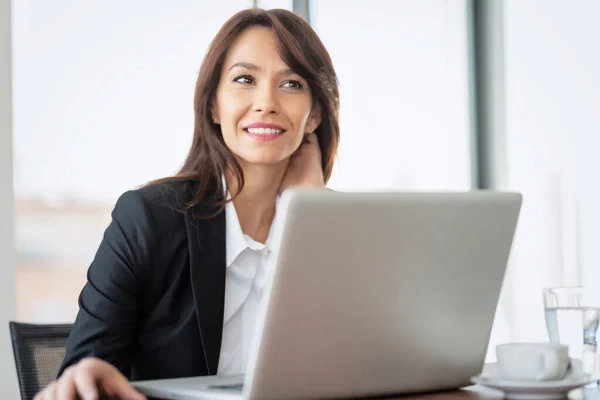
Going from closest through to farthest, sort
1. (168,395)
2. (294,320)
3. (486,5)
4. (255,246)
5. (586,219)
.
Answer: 1. (294,320)
2. (168,395)
3. (255,246)
4. (586,219)
5. (486,5)

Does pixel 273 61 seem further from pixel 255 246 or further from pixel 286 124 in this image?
pixel 255 246

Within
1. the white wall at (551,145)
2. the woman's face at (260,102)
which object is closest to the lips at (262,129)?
the woman's face at (260,102)

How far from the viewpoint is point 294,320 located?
3.21 ft

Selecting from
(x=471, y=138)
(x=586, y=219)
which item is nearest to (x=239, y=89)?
(x=586, y=219)

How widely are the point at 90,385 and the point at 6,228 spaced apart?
2131mm

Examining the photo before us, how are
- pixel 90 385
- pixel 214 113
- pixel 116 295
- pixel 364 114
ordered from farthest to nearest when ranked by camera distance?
1. pixel 364 114
2. pixel 214 113
3. pixel 116 295
4. pixel 90 385

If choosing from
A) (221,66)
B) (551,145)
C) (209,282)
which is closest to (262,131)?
(221,66)

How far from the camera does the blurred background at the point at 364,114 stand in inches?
128

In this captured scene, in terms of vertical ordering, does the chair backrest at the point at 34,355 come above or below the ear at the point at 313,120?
below

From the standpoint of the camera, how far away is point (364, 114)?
436 centimetres

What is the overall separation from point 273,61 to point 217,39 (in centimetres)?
16

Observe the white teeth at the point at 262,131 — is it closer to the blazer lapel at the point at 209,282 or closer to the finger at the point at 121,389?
the blazer lapel at the point at 209,282

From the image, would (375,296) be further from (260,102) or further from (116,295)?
(260,102)

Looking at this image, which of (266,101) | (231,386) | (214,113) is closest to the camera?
(231,386)
